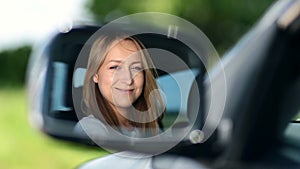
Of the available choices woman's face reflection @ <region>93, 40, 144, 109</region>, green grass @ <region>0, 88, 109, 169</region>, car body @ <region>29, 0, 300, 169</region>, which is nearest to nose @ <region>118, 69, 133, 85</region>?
woman's face reflection @ <region>93, 40, 144, 109</region>

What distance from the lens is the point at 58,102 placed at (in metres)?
2.17

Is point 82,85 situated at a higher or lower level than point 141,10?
lower

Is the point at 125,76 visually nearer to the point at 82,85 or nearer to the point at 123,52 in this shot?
the point at 123,52

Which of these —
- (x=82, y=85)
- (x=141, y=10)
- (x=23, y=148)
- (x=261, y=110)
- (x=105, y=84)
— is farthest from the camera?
(x=141, y=10)

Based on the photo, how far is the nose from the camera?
1896mm

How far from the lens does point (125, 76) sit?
6.24 feet

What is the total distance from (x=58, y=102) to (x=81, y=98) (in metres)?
0.15

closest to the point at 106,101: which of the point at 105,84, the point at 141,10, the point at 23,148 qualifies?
the point at 105,84

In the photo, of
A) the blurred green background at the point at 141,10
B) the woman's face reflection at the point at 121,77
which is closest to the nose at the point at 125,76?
the woman's face reflection at the point at 121,77

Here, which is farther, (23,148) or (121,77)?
(23,148)

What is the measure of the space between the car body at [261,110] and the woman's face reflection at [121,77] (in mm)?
137

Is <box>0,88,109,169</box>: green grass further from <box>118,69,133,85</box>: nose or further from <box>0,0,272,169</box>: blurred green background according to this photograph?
<box>118,69,133,85</box>: nose

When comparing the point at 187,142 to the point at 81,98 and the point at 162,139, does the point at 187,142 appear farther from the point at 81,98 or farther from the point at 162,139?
the point at 81,98

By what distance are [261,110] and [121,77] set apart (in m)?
0.32
